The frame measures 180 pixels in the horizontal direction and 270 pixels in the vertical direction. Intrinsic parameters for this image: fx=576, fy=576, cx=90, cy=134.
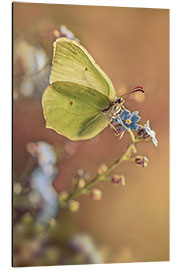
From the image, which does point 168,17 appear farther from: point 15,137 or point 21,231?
point 21,231

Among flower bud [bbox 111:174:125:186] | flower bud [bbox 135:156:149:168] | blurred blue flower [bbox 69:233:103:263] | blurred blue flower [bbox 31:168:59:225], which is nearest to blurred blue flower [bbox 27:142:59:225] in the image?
blurred blue flower [bbox 31:168:59:225]

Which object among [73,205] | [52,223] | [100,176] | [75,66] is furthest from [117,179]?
[75,66]

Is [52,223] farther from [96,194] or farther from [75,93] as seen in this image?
[75,93]

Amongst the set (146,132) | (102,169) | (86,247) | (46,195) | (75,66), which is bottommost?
(86,247)

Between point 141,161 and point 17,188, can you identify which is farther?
point 141,161

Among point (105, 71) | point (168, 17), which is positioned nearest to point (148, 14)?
point (168, 17)

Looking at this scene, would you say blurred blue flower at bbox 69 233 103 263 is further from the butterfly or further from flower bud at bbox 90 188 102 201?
the butterfly
